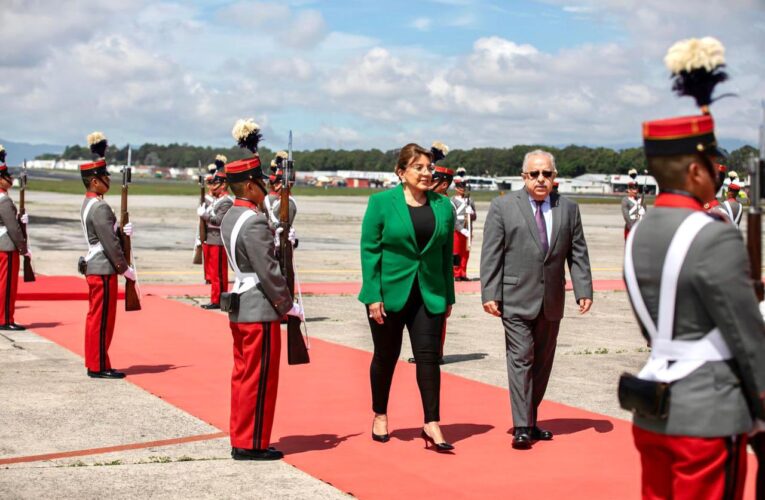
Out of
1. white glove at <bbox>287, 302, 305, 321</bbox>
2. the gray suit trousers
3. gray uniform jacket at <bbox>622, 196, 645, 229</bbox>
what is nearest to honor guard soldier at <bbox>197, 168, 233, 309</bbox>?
white glove at <bbox>287, 302, 305, 321</bbox>

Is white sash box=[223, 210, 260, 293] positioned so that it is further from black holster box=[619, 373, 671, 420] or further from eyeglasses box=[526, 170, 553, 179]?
black holster box=[619, 373, 671, 420]

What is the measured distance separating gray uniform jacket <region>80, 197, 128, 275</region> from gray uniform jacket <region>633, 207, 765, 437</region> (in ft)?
21.8

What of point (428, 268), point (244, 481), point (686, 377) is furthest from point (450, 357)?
point (686, 377)

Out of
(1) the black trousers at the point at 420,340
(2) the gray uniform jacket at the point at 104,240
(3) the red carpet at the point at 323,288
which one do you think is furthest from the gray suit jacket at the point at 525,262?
(3) the red carpet at the point at 323,288

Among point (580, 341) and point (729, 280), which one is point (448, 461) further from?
point (580, 341)

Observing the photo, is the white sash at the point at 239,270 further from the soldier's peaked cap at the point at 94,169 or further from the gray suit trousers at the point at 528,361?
the soldier's peaked cap at the point at 94,169

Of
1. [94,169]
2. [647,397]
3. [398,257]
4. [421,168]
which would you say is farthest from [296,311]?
[647,397]

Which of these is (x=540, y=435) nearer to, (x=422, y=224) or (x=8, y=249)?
(x=422, y=224)

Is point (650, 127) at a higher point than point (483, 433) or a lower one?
higher

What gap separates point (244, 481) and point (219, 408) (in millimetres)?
2133

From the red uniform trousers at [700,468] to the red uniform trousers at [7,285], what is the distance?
10091mm

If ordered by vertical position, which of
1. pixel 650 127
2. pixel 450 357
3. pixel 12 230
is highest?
pixel 650 127

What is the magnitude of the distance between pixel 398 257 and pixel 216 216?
8.64 m

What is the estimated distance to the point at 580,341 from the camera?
12219 mm
